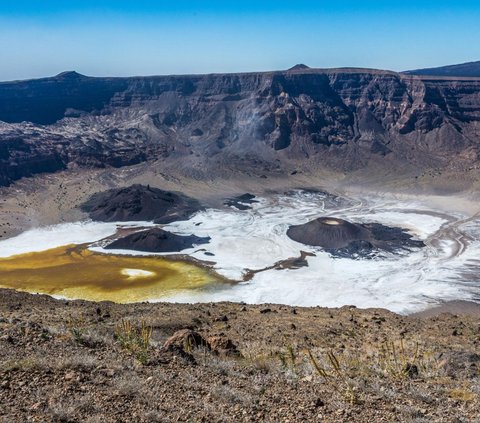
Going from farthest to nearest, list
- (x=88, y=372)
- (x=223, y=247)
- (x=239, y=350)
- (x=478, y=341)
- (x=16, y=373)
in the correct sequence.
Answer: (x=223, y=247) < (x=478, y=341) < (x=239, y=350) < (x=88, y=372) < (x=16, y=373)

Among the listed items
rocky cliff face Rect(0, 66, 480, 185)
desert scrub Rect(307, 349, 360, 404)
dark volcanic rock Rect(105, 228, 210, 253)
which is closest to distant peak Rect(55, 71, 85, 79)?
rocky cliff face Rect(0, 66, 480, 185)

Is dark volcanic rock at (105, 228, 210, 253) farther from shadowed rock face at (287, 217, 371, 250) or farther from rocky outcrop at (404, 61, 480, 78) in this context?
rocky outcrop at (404, 61, 480, 78)

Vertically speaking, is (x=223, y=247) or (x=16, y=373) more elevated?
(x=16, y=373)

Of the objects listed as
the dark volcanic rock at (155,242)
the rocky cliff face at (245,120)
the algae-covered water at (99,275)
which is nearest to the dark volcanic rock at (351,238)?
the dark volcanic rock at (155,242)

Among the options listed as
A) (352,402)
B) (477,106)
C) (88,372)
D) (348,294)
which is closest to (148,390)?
(88,372)

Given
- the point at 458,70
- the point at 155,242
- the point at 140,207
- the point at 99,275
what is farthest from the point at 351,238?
the point at 458,70

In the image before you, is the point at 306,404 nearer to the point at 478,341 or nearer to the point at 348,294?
the point at 478,341

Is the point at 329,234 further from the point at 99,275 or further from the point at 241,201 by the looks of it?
the point at 241,201
